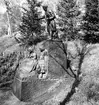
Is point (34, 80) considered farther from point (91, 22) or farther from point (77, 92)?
point (91, 22)

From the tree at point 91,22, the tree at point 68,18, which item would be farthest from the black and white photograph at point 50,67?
the tree at point 68,18

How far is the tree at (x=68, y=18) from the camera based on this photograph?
12.9 m

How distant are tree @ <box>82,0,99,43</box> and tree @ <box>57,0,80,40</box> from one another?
197cm

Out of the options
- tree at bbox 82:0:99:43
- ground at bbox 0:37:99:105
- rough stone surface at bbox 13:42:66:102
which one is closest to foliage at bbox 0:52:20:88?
ground at bbox 0:37:99:105

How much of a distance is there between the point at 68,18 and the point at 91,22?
141 inches

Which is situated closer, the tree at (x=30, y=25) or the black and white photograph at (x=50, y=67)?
the black and white photograph at (x=50, y=67)

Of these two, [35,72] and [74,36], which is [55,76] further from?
[74,36]

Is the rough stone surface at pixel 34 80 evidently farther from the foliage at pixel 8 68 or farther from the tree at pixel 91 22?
the tree at pixel 91 22

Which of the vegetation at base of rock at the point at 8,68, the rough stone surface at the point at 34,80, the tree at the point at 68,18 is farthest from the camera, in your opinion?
the tree at the point at 68,18

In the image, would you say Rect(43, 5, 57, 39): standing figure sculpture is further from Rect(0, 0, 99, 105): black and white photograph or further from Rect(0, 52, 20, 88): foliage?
Rect(0, 52, 20, 88): foliage

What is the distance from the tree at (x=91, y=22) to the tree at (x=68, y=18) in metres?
1.97

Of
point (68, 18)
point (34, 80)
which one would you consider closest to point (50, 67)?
point (34, 80)

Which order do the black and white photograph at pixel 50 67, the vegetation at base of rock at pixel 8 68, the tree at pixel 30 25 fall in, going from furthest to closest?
the tree at pixel 30 25, the vegetation at base of rock at pixel 8 68, the black and white photograph at pixel 50 67

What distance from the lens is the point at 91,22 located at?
1057 centimetres
